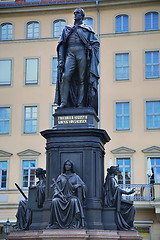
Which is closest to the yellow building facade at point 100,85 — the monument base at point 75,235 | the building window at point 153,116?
the building window at point 153,116

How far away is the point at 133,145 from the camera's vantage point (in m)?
30.7

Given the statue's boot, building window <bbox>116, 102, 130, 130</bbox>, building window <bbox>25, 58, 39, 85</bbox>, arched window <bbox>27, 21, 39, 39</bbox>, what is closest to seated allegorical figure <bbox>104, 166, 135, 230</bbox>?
the statue's boot

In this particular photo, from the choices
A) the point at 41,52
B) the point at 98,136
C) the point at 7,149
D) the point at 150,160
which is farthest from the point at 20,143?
the point at 98,136

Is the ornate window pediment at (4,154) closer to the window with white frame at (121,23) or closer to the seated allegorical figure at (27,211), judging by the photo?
the window with white frame at (121,23)

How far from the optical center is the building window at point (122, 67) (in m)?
31.9

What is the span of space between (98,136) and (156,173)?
19.6 metres

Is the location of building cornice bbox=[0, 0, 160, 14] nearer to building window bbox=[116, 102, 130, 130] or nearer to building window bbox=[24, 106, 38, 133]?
building window bbox=[116, 102, 130, 130]

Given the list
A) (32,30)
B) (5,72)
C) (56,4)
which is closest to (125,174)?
(5,72)

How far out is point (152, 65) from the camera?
1251 inches

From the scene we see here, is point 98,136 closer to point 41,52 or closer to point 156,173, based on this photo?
point 156,173

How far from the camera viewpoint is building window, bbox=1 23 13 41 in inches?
1346

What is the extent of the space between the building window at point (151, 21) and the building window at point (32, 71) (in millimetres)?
7535

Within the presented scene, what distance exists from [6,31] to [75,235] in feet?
87.1

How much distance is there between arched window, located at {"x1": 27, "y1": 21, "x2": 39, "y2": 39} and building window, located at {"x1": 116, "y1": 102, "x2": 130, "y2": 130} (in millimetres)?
7547
